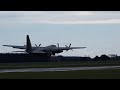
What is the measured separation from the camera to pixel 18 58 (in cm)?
15050

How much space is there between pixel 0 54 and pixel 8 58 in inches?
195
